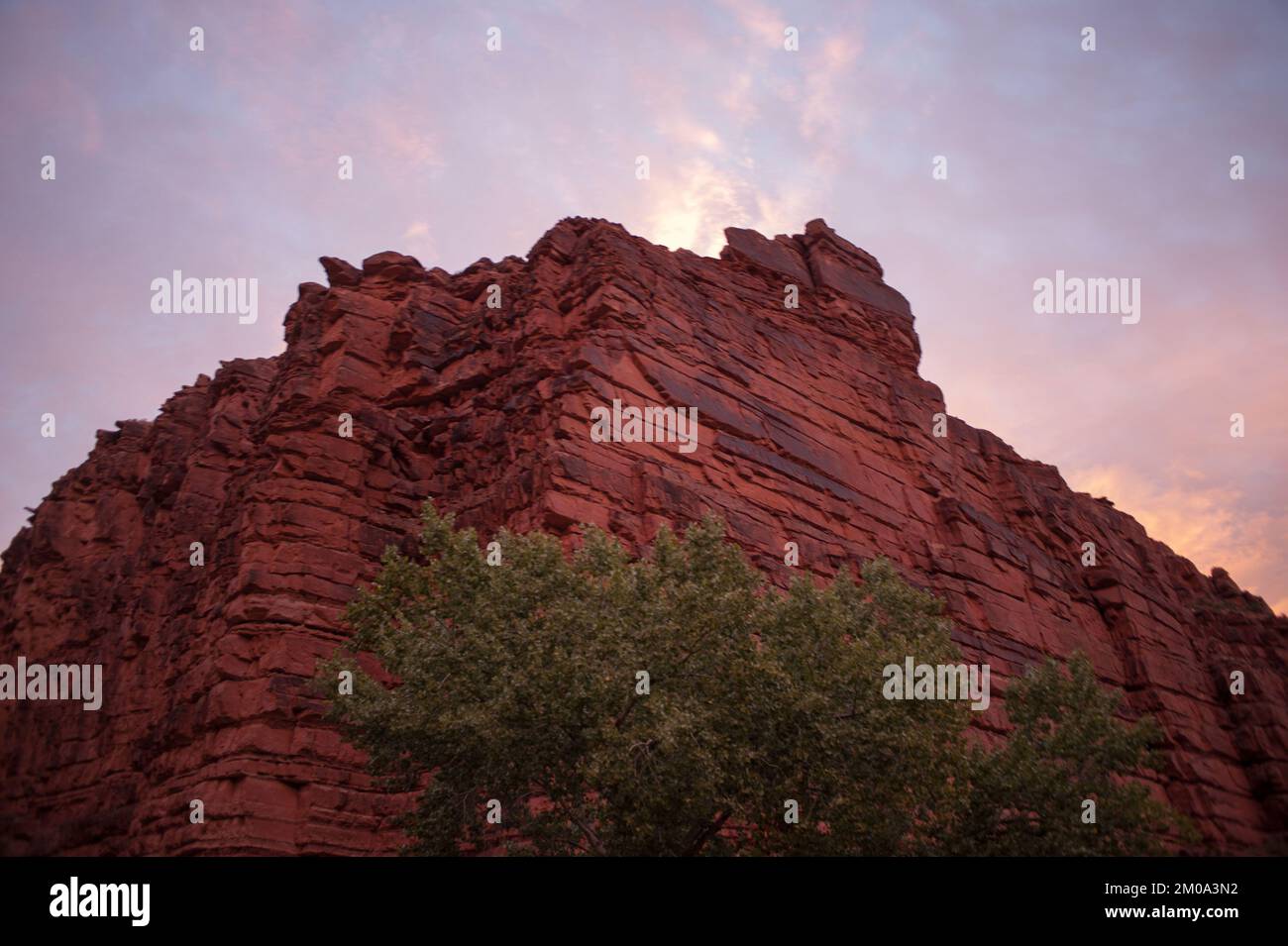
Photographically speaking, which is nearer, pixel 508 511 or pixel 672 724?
pixel 672 724

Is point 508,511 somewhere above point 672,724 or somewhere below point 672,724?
above

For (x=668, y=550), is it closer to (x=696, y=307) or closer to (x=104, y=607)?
(x=696, y=307)

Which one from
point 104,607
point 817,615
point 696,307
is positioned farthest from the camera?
point 104,607

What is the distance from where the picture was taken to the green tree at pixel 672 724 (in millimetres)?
17672

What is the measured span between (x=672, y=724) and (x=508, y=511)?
14.3m

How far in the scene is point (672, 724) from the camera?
16.7 meters

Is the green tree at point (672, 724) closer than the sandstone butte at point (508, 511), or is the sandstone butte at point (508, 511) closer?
the green tree at point (672, 724)

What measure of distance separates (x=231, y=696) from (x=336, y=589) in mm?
4996

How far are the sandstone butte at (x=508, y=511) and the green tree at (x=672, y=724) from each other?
539 centimetres

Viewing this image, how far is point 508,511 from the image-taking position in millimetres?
29812

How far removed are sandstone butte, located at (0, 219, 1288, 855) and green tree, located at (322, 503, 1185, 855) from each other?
539cm

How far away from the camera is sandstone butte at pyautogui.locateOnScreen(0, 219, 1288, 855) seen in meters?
29.2

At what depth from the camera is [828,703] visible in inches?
733
